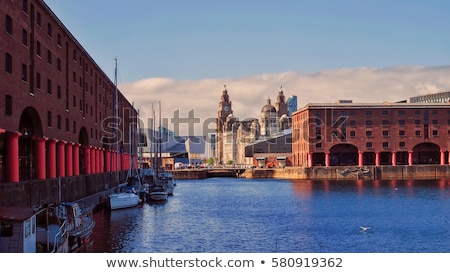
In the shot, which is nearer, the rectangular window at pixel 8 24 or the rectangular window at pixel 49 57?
the rectangular window at pixel 8 24

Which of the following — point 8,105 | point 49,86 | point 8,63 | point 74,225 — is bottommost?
point 74,225

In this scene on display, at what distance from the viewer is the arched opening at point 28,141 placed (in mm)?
48562

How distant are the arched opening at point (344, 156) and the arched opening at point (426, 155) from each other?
545 inches

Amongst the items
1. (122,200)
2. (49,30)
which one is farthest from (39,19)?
(122,200)

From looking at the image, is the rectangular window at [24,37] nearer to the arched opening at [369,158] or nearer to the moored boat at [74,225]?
the moored boat at [74,225]

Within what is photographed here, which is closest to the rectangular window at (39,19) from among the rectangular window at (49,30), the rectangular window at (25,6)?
the rectangular window at (49,30)

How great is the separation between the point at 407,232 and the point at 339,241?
762 centimetres

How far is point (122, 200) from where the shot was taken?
62.7m

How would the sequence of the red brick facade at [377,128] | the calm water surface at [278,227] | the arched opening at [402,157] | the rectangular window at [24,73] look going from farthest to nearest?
1. the arched opening at [402,157]
2. the red brick facade at [377,128]
3. the rectangular window at [24,73]
4. the calm water surface at [278,227]

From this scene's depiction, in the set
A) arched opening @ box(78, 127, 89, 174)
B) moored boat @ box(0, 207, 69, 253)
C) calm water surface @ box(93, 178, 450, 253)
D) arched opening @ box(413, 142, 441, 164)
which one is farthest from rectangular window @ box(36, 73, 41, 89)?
arched opening @ box(413, 142, 441, 164)

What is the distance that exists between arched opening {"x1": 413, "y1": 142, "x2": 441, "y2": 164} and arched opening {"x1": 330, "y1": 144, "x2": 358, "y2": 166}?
1384cm

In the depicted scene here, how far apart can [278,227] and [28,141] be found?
2160 centimetres

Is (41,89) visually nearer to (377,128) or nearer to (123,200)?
(123,200)

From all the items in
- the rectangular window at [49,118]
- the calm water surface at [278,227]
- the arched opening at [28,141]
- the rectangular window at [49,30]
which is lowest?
the calm water surface at [278,227]
